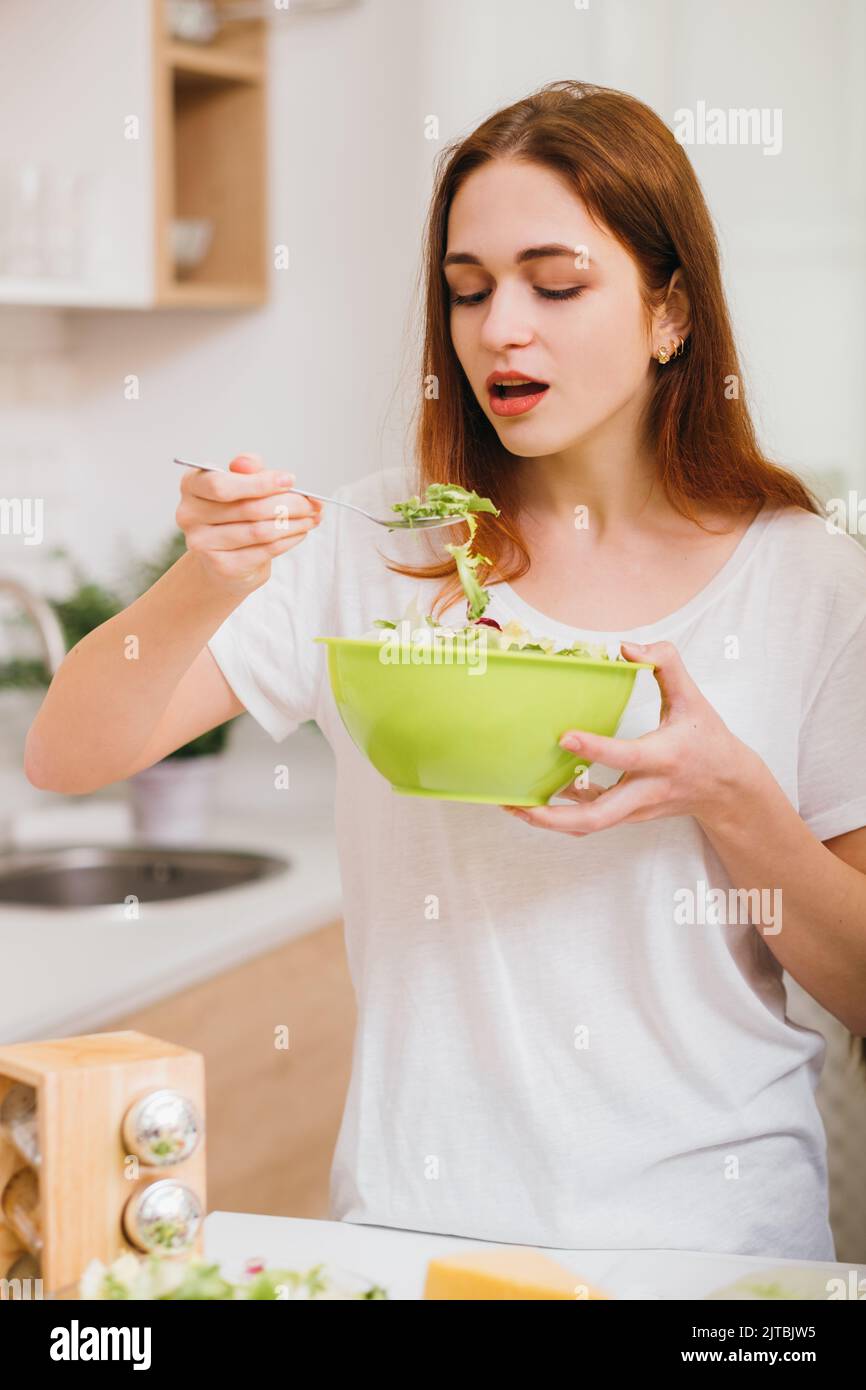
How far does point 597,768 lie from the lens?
3.84 feet

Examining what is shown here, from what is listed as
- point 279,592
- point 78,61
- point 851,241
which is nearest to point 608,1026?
point 279,592

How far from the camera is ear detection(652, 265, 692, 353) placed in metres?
1.17

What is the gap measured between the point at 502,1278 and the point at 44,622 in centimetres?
131

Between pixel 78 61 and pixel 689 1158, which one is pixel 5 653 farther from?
pixel 689 1158

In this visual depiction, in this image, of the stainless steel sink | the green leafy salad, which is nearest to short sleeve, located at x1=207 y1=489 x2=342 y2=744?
the green leafy salad

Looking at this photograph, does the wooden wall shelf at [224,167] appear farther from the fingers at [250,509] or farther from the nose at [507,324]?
the fingers at [250,509]

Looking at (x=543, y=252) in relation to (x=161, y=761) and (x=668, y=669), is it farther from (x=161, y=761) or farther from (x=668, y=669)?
(x=161, y=761)

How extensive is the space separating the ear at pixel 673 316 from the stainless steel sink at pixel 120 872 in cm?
132

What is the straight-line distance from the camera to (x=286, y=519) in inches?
37.0

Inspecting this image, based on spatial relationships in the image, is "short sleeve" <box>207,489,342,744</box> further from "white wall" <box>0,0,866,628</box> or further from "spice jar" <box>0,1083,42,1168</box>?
"white wall" <box>0,0,866,628</box>

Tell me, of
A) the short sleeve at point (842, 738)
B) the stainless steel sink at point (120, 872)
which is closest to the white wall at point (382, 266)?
the stainless steel sink at point (120, 872)

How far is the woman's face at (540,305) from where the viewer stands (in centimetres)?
108

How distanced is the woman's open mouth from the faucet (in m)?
0.92
